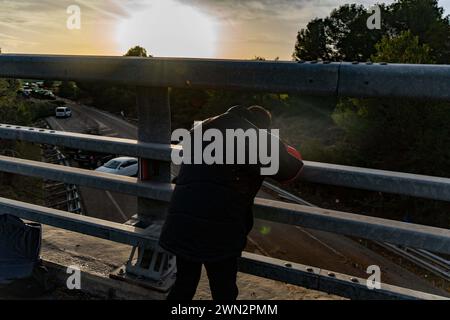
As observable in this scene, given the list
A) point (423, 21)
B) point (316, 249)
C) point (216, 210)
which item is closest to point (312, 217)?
point (216, 210)

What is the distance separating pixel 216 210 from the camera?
2.21 meters

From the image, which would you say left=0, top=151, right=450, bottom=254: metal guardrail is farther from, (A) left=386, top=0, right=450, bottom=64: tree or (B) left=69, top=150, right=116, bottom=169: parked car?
(A) left=386, top=0, right=450, bottom=64: tree

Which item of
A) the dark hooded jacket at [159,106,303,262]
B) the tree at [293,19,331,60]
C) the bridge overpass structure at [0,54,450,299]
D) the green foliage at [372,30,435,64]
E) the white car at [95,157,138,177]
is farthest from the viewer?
the tree at [293,19,331,60]

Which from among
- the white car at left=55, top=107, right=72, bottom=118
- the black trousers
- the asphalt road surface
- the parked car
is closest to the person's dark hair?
the black trousers

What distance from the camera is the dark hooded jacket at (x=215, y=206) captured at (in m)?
2.22

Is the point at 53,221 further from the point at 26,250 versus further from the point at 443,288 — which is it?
the point at 443,288

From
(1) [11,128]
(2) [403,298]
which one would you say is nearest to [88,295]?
(1) [11,128]

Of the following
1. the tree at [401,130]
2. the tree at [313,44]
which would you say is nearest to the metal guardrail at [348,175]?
the tree at [401,130]

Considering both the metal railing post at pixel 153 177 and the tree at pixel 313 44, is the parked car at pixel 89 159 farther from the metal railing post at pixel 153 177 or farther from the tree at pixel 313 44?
the tree at pixel 313 44

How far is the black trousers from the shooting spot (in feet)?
7.57

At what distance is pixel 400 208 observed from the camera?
70.5ft

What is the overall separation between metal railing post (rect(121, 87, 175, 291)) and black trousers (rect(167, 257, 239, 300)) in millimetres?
362
